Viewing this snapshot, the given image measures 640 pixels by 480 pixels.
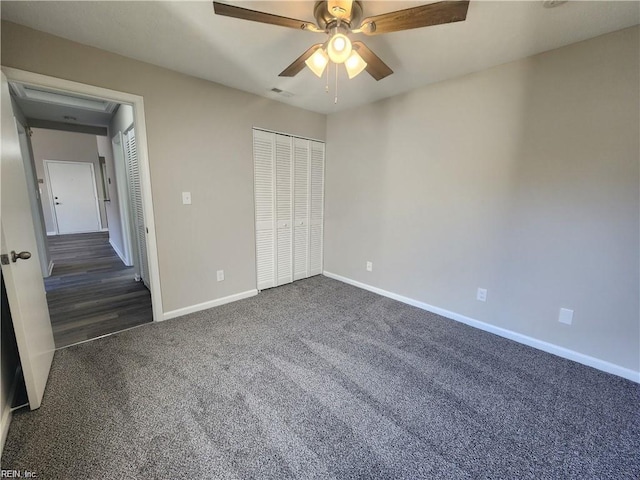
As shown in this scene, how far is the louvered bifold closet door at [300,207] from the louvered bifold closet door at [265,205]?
1.14 feet

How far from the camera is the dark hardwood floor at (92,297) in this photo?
99.3 inches

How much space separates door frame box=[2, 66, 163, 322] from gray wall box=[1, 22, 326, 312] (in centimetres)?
4

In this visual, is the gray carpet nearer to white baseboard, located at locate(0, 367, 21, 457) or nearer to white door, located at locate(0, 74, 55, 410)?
white baseboard, located at locate(0, 367, 21, 457)

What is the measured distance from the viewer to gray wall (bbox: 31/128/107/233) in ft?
22.1

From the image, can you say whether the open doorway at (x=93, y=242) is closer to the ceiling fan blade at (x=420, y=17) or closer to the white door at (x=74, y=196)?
the white door at (x=74, y=196)

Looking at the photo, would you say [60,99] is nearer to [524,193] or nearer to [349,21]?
[349,21]

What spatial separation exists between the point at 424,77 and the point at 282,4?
59.9 inches

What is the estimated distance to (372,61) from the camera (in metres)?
1.72

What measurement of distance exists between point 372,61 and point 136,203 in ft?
10.4

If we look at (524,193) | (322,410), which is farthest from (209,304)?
(524,193)

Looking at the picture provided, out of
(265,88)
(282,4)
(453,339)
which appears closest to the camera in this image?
(282,4)

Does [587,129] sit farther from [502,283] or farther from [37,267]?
[37,267]

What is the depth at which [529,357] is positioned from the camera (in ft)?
6.97

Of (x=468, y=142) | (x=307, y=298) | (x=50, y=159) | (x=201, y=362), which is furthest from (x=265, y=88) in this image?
(x=50, y=159)
